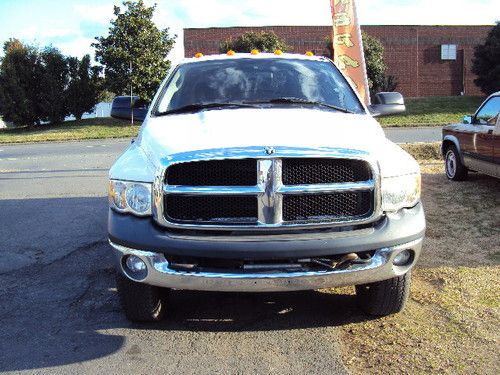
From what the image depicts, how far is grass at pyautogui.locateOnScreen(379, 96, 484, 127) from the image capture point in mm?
26875

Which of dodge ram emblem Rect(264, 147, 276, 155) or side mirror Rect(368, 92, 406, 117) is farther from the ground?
side mirror Rect(368, 92, 406, 117)

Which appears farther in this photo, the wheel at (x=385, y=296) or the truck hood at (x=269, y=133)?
the wheel at (x=385, y=296)

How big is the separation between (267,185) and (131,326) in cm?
150

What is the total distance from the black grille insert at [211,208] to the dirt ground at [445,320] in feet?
3.59

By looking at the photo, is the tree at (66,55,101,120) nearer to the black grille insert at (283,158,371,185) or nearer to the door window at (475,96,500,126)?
the door window at (475,96,500,126)

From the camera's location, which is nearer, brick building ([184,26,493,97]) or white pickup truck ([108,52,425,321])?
white pickup truck ([108,52,425,321])

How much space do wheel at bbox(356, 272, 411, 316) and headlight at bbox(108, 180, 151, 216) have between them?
1655 mm

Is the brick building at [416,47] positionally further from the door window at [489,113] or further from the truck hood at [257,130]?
the truck hood at [257,130]

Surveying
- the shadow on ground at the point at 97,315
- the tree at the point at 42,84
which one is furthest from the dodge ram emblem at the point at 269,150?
the tree at the point at 42,84

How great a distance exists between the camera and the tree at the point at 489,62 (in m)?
33.4

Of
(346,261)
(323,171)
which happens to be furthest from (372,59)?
(346,261)

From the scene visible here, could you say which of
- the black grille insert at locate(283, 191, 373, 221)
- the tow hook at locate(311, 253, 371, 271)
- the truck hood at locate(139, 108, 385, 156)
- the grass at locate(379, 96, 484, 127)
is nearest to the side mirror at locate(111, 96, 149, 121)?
the truck hood at locate(139, 108, 385, 156)

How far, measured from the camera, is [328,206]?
3.44m

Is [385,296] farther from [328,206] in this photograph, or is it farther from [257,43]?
[257,43]
